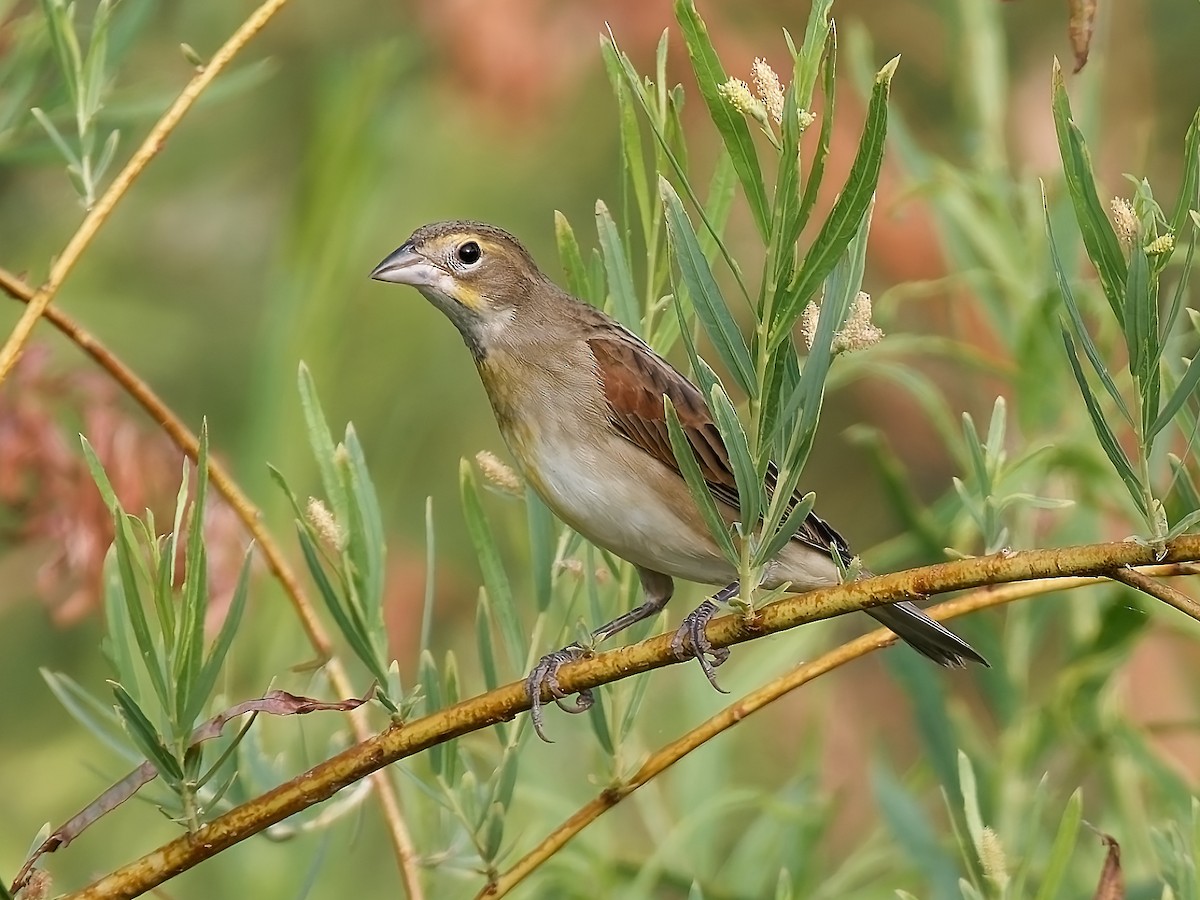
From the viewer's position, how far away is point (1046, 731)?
2844 mm

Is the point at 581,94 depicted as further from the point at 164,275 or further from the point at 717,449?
the point at 717,449

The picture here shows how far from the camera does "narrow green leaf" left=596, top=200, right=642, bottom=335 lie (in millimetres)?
2053

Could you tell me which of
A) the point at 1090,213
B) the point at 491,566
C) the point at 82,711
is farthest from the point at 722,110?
the point at 82,711

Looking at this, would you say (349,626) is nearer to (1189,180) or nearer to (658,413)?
(1189,180)

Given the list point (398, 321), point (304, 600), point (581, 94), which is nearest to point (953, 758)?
point (304, 600)

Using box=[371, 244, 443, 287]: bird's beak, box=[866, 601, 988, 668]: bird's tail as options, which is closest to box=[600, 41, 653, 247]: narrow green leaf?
box=[866, 601, 988, 668]: bird's tail

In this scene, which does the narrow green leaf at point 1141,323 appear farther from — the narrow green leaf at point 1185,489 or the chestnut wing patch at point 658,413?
the chestnut wing patch at point 658,413

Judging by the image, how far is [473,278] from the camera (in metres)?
3.33

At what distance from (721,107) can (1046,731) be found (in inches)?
66.4

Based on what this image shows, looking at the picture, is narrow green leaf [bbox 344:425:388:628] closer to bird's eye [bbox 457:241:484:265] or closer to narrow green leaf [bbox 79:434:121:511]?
narrow green leaf [bbox 79:434:121:511]

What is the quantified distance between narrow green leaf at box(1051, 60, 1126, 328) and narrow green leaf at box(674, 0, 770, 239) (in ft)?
0.82

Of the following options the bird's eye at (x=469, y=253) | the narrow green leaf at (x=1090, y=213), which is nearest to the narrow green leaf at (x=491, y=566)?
the narrow green leaf at (x=1090, y=213)

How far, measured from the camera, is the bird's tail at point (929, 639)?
2570mm

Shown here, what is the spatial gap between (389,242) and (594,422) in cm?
225
